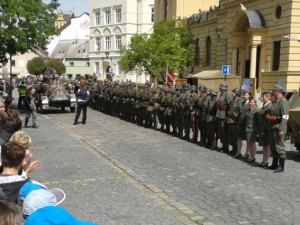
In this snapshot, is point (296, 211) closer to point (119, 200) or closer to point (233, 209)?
point (233, 209)

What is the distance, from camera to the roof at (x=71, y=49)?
88.0 metres

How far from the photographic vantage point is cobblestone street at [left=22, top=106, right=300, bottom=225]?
672cm

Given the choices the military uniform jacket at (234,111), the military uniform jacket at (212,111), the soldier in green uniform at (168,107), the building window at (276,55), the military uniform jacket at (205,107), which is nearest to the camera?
the military uniform jacket at (234,111)

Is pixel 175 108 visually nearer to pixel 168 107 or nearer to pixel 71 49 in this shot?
pixel 168 107

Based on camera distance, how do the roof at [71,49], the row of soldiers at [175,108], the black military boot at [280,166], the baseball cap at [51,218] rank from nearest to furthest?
the baseball cap at [51,218]
the black military boot at [280,166]
the row of soldiers at [175,108]
the roof at [71,49]

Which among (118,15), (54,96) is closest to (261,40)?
(54,96)

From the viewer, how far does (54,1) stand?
77.7ft

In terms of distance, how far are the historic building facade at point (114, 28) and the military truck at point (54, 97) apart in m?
40.2

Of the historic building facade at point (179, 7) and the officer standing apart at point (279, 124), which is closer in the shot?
Result: the officer standing apart at point (279, 124)

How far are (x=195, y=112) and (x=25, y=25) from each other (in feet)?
39.4

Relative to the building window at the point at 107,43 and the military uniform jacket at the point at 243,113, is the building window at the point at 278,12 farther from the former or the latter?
the building window at the point at 107,43

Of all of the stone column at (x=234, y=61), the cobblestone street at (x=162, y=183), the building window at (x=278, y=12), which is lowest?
the cobblestone street at (x=162, y=183)

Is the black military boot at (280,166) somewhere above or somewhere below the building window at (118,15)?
below

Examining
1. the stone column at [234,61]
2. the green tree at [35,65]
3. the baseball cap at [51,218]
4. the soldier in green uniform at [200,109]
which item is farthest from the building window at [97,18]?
the baseball cap at [51,218]
